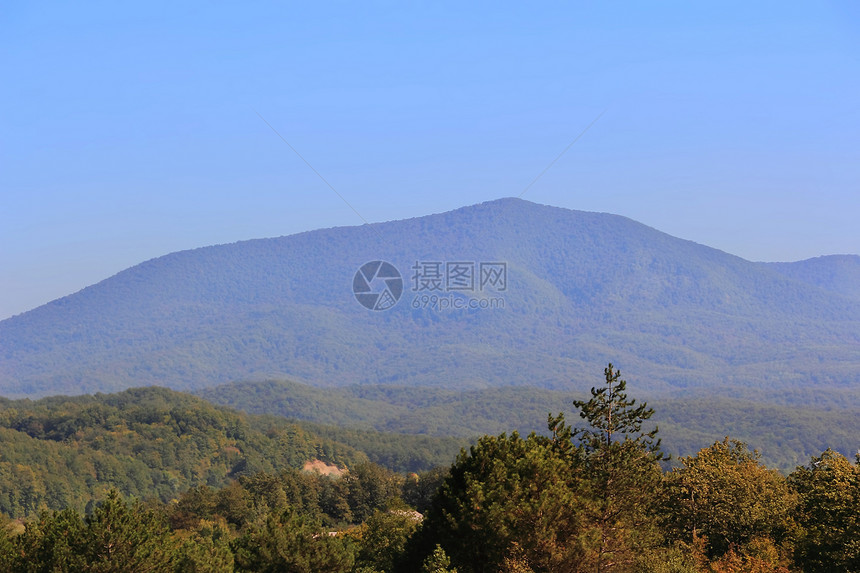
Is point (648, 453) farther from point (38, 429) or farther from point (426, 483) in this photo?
point (38, 429)

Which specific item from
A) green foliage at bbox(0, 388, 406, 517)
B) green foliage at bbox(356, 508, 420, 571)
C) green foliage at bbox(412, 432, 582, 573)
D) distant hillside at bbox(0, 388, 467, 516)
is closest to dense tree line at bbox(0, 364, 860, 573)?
green foliage at bbox(412, 432, 582, 573)

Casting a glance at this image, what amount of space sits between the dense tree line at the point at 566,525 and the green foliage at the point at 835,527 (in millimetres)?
66

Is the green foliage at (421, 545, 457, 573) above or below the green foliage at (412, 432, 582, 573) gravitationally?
below

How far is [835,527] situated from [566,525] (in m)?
11.9

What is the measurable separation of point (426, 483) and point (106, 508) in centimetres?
7107

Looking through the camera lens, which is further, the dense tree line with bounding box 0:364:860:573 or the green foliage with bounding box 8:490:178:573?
the green foliage with bounding box 8:490:178:573

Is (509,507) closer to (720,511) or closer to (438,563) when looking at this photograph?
(438,563)

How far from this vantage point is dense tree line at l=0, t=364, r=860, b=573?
107 feet

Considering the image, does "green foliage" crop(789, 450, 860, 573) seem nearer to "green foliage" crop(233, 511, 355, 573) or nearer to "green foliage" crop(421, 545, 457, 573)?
"green foliage" crop(421, 545, 457, 573)

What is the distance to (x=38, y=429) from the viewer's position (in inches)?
7687

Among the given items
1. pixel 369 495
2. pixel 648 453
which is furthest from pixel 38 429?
pixel 648 453

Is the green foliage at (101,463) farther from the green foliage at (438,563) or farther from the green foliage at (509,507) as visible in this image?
the green foliage at (438,563)

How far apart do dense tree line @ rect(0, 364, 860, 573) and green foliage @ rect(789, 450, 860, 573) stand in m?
0.07

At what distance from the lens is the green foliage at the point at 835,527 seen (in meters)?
35.6
